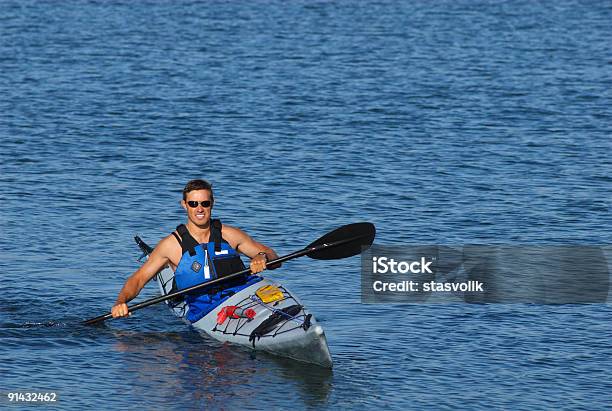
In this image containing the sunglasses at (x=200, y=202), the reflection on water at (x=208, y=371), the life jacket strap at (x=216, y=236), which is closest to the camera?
the reflection on water at (x=208, y=371)

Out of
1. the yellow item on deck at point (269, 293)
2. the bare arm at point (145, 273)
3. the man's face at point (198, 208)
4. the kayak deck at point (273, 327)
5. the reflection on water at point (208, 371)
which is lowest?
the reflection on water at point (208, 371)

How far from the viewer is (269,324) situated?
17.0m

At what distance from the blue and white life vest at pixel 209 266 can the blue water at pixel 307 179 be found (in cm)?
65

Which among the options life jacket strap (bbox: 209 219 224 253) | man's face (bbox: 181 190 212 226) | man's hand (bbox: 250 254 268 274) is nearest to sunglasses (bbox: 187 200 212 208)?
man's face (bbox: 181 190 212 226)

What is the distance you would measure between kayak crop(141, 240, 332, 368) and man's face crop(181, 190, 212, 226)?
1.16 metres

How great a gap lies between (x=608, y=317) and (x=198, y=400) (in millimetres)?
6652

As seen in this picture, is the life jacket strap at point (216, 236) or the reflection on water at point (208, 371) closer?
the reflection on water at point (208, 371)

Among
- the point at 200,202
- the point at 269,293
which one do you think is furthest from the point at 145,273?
the point at 269,293

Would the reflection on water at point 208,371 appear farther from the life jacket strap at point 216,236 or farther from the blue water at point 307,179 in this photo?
the life jacket strap at point 216,236

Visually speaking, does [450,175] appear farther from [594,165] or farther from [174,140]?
[174,140]

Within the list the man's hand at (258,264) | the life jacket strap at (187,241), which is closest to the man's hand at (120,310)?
the life jacket strap at (187,241)

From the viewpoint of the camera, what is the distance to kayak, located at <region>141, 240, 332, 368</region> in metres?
16.4

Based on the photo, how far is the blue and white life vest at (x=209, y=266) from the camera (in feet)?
56.8

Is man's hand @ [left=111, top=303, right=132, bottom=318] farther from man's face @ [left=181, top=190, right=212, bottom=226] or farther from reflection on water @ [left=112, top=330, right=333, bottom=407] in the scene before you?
man's face @ [left=181, top=190, right=212, bottom=226]
